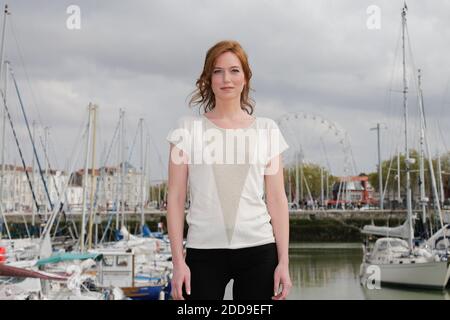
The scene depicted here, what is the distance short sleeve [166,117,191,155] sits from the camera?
223cm

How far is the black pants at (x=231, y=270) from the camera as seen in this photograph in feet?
7.25

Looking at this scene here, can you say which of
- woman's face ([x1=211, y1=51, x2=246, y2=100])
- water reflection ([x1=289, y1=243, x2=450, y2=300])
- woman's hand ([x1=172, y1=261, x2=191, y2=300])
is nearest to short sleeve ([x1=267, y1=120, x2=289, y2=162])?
woman's face ([x1=211, y1=51, x2=246, y2=100])

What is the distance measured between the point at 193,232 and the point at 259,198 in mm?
254

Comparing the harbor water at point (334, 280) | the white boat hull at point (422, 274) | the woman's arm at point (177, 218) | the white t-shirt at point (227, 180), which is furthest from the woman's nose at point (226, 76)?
the white boat hull at point (422, 274)

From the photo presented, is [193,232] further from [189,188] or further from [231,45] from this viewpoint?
[231,45]

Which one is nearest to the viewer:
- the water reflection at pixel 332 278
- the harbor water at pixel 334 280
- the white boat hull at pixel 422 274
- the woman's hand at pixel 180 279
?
the woman's hand at pixel 180 279

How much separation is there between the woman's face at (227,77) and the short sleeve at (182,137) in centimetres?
17

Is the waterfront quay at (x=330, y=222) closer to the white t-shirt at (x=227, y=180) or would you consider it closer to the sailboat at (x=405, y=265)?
the sailboat at (x=405, y=265)

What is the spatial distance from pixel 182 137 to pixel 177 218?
0.28 metres

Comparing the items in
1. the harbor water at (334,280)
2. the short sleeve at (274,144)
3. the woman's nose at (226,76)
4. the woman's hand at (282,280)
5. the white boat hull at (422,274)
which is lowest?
the harbor water at (334,280)

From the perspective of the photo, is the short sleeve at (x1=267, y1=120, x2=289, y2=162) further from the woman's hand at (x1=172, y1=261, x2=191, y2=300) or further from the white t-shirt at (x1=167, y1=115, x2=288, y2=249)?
the woman's hand at (x1=172, y1=261, x2=191, y2=300)

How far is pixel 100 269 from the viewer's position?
18.3m

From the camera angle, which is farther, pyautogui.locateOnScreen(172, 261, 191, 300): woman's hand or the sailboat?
the sailboat

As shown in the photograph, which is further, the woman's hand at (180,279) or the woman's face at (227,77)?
the woman's face at (227,77)
